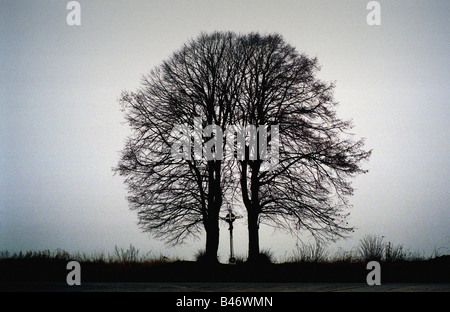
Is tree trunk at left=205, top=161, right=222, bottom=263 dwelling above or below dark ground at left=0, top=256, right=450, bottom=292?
above

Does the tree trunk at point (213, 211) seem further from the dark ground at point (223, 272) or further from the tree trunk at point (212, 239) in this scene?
the dark ground at point (223, 272)

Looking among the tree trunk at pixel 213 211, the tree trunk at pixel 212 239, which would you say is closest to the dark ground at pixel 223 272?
the tree trunk at pixel 212 239

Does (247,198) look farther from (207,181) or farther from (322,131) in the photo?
(322,131)

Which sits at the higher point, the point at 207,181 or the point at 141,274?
the point at 207,181

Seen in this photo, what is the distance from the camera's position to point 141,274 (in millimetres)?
16750

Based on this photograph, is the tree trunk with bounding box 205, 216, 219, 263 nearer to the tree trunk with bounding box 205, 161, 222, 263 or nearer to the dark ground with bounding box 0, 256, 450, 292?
the tree trunk with bounding box 205, 161, 222, 263

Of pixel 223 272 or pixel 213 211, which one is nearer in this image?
pixel 223 272

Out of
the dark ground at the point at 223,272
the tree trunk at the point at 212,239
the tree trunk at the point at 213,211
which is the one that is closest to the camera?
the dark ground at the point at 223,272

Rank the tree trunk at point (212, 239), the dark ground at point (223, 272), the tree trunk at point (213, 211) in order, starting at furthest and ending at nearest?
the tree trunk at point (213, 211) < the tree trunk at point (212, 239) < the dark ground at point (223, 272)

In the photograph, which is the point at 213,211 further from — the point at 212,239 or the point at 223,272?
the point at 223,272

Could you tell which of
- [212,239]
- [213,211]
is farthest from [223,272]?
[213,211]

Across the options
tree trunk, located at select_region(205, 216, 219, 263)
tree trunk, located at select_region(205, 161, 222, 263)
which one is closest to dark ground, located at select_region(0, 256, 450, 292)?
tree trunk, located at select_region(205, 216, 219, 263)
